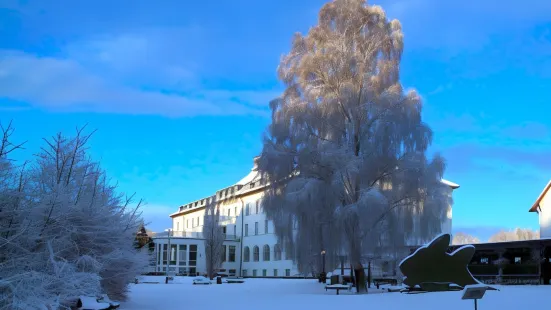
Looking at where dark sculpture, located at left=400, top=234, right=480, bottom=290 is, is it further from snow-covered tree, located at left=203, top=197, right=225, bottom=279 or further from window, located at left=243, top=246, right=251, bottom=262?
window, located at left=243, top=246, right=251, bottom=262

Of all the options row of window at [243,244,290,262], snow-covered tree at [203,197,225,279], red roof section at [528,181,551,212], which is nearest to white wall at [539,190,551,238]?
red roof section at [528,181,551,212]

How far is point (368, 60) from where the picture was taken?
99.6 ft

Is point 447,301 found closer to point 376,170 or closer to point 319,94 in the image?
point 376,170

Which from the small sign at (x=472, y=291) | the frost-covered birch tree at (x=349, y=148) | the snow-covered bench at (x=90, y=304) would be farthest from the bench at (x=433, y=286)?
the snow-covered bench at (x=90, y=304)

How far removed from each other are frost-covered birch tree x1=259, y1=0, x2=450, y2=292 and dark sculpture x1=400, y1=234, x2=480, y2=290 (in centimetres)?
255

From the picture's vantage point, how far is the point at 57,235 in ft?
32.2

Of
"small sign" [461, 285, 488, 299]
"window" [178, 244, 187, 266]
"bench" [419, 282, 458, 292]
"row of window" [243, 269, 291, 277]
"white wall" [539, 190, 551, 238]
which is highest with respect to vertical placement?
"white wall" [539, 190, 551, 238]

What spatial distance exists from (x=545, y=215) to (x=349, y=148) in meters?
31.7

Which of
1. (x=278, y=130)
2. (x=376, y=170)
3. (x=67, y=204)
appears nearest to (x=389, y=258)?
(x=376, y=170)

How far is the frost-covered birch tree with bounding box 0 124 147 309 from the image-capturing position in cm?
827

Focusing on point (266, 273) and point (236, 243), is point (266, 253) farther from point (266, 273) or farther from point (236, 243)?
point (236, 243)

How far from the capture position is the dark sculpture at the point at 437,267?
23859mm

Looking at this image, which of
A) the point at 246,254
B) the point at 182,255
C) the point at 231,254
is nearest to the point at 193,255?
the point at 182,255

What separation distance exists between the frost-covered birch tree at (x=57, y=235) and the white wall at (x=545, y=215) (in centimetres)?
4417
